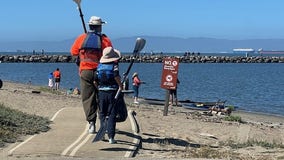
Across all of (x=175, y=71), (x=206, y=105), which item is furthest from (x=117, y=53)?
(x=206, y=105)

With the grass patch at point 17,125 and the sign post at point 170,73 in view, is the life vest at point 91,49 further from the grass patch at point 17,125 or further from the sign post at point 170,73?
the sign post at point 170,73

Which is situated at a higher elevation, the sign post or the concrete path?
the sign post

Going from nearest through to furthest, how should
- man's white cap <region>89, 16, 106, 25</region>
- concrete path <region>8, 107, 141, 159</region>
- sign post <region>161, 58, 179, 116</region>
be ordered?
1. concrete path <region>8, 107, 141, 159</region>
2. man's white cap <region>89, 16, 106, 25</region>
3. sign post <region>161, 58, 179, 116</region>

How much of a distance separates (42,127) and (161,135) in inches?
95.1

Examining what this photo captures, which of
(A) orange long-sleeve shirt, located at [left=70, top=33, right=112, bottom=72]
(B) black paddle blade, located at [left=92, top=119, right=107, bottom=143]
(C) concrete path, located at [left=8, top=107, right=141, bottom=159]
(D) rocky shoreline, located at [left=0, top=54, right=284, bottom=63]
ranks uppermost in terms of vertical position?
(A) orange long-sleeve shirt, located at [left=70, top=33, right=112, bottom=72]

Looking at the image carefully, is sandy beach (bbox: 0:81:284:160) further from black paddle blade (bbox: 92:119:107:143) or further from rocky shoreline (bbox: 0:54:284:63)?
rocky shoreline (bbox: 0:54:284:63)

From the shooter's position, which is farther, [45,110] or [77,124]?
[45,110]

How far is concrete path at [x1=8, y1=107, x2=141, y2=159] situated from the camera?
A: 28.7ft

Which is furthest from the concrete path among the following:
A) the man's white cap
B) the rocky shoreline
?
the rocky shoreline

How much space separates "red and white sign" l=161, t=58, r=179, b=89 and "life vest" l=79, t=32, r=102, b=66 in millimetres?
8503

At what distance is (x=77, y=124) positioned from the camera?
11.8 metres

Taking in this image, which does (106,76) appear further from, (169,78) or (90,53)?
(169,78)

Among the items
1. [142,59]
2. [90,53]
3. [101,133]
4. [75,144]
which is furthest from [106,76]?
[142,59]

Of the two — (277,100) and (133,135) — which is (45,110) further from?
(277,100)
